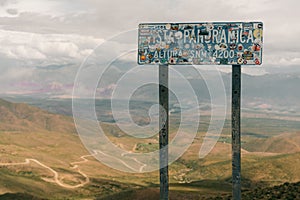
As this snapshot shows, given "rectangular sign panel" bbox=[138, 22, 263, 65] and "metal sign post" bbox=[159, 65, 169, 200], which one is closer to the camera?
"rectangular sign panel" bbox=[138, 22, 263, 65]

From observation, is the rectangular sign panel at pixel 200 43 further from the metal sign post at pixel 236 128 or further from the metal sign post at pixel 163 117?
the metal sign post at pixel 236 128

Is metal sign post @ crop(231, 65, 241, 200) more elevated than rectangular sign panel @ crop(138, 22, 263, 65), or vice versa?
Answer: rectangular sign panel @ crop(138, 22, 263, 65)

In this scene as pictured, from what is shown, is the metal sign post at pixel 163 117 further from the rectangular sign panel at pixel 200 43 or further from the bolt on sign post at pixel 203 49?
the rectangular sign panel at pixel 200 43

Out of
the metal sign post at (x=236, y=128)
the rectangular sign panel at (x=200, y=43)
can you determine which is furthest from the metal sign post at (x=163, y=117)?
the metal sign post at (x=236, y=128)

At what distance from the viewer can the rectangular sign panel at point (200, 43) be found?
17.2 meters

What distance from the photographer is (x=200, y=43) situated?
1761cm

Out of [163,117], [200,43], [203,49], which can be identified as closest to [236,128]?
[163,117]

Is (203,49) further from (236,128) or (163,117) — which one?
(236,128)

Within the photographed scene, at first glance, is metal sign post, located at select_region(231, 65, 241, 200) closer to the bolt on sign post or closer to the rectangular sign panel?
the bolt on sign post

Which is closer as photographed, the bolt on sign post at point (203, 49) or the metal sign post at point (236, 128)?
the bolt on sign post at point (203, 49)

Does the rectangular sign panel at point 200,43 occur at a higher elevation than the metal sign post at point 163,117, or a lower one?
higher

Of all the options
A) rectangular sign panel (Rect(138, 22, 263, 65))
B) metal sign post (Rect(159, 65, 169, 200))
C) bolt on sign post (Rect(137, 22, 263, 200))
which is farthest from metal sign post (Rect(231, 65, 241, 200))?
metal sign post (Rect(159, 65, 169, 200))

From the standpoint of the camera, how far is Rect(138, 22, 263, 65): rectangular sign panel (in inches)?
677

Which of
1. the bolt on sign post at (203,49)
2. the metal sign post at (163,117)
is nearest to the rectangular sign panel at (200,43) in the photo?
the bolt on sign post at (203,49)
